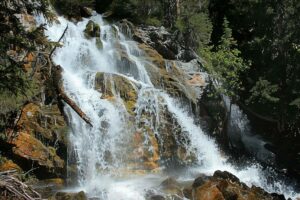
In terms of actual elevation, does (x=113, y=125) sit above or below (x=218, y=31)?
below

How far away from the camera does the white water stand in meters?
16.2

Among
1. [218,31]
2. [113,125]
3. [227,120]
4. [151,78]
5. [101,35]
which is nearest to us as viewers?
[113,125]

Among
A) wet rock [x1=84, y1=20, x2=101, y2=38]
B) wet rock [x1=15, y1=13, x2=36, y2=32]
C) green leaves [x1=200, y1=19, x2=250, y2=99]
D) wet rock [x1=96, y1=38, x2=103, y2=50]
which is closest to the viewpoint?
wet rock [x1=15, y1=13, x2=36, y2=32]

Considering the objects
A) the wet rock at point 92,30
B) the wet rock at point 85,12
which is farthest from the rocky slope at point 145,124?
the wet rock at point 85,12

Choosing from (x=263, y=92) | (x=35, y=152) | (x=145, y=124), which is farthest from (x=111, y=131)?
(x=263, y=92)

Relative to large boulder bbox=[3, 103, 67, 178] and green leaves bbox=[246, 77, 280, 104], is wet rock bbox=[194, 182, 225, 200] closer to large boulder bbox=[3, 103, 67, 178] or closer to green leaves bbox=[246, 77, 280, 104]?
large boulder bbox=[3, 103, 67, 178]

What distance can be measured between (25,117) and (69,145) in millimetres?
1888

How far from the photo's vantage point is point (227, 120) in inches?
909

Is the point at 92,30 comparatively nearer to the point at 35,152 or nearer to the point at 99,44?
the point at 99,44

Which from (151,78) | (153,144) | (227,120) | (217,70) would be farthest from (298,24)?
(153,144)

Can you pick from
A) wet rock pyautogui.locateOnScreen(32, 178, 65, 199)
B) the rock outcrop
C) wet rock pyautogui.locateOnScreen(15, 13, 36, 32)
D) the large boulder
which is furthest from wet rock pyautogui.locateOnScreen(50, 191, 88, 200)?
wet rock pyautogui.locateOnScreen(15, 13, 36, 32)

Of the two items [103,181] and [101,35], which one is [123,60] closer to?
[101,35]

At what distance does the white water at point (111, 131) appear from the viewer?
637 inches

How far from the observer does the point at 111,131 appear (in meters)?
17.6
